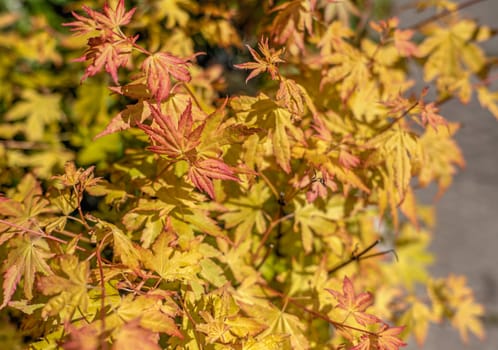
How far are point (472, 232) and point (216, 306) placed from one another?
129 inches

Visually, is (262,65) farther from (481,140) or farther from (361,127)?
(481,140)

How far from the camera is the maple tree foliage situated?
1.04 metres

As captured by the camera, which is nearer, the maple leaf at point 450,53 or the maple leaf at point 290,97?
the maple leaf at point 290,97

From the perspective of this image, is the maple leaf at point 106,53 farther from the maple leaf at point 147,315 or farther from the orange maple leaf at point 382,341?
the orange maple leaf at point 382,341

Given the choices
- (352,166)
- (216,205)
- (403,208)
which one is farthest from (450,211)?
(216,205)

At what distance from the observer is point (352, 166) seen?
138cm

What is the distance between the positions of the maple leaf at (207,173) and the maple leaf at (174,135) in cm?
4

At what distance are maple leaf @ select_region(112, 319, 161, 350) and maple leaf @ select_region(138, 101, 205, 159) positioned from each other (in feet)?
1.19

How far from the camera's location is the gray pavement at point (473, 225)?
126 inches

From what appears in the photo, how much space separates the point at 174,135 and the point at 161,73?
0.16 metres

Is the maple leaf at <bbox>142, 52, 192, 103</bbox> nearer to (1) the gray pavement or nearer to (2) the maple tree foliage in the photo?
(2) the maple tree foliage

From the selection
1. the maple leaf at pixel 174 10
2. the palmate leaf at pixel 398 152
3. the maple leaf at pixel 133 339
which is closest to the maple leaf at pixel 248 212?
the palmate leaf at pixel 398 152

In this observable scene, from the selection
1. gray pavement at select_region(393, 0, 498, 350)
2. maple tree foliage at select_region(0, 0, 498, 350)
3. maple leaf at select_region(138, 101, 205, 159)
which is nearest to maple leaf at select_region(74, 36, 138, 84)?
maple tree foliage at select_region(0, 0, 498, 350)

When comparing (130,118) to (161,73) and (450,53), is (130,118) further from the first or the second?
(450,53)
